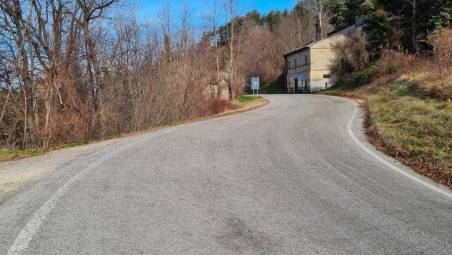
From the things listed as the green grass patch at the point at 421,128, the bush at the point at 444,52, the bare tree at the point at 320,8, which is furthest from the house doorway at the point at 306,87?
the green grass patch at the point at 421,128

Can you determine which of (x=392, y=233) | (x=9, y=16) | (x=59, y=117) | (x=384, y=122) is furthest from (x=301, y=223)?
(x=9, y=16)

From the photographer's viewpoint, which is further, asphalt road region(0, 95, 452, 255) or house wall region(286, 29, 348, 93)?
house wall region(286, 29, 348, 93)

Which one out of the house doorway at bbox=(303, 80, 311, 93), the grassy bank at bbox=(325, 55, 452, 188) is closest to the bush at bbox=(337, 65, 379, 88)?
the house doorway at bbox=(303, 80, 311, 93)

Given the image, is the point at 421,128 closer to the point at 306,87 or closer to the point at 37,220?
the point at 37,220

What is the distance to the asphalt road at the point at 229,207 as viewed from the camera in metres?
4.22

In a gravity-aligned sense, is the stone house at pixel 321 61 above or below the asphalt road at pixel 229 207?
above

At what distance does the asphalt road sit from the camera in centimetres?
422

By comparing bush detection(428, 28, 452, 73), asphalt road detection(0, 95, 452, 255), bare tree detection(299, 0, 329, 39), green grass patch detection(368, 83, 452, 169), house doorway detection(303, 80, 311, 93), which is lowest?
asphalt road detection(0, 95, 452, 255)

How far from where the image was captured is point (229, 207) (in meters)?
5.43

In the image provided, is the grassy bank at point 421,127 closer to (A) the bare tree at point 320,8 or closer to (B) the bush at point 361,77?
(B) the bush at point 361,77

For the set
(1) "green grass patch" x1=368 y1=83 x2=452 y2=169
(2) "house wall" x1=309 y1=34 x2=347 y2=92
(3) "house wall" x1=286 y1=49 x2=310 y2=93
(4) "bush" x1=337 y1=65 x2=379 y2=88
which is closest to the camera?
(1) "green grass patch" x1=368 y1=83 x2=452 y2=169

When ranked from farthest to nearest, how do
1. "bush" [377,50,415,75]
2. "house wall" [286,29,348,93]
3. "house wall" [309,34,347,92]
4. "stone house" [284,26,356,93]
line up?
"house wall" [309,34,347,92] < "house wall" [286,29,348,93] < "stone house" [284,26,356,93] < "bush" [377,50,415,75]

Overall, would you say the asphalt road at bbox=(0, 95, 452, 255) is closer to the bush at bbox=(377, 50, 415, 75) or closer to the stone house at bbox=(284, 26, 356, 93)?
the bush at bbox=(377, 50, 415, 75)

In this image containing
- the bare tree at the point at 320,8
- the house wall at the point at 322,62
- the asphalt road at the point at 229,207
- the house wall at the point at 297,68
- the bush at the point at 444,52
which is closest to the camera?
the asphalt road at the point at 229,207
